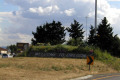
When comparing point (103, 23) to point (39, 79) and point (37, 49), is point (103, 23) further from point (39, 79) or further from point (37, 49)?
point (39, 79)

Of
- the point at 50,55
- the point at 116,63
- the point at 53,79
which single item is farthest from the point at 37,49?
the point at 53,79

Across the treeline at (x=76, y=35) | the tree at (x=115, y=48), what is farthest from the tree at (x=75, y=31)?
the tree at (x=115, y=48)

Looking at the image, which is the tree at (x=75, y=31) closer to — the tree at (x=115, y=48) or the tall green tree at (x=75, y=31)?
the tall green tree at (x=75, y=31)

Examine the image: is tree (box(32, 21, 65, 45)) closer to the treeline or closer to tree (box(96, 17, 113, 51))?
the treeline

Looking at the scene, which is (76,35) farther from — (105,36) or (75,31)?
(105,36)

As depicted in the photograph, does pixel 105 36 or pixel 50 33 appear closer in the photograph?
Result: pixel 105 36

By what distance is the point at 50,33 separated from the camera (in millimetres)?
55875

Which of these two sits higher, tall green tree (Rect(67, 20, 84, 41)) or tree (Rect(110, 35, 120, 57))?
tall green tree (Rect(67, 20, 84, 41))

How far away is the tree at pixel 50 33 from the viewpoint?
180ft

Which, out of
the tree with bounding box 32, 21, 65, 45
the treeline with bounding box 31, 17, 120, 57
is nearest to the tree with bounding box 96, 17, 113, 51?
the treeline with bounding box 31, 17, 120, 57

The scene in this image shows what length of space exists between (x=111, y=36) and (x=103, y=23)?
165 inches

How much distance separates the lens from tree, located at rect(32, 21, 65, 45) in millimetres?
54844

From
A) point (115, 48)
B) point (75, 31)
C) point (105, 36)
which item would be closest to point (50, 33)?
point (75, 31)

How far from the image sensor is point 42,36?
56.9 metres
